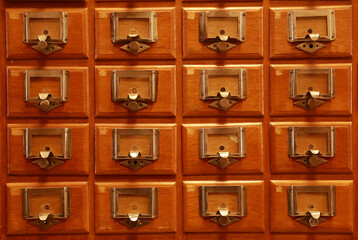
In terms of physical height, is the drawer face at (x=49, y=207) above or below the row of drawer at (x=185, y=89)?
below

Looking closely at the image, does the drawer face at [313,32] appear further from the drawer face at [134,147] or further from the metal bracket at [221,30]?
the drawer face at [134,147]

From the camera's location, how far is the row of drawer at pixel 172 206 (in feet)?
4.61

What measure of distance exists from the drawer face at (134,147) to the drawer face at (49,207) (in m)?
0.12

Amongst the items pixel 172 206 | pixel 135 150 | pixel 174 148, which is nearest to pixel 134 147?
pixel 135 150

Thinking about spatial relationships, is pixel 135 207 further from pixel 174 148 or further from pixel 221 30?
pixel 221 30

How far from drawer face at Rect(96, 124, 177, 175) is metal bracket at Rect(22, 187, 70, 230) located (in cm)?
17

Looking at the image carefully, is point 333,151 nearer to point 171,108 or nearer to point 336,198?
point 336,198

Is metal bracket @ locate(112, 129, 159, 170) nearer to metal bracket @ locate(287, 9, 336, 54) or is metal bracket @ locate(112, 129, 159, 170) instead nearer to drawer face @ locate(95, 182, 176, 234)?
drawer face @ locate(95, 182, 176, 234)

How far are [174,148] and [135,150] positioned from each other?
150 mm

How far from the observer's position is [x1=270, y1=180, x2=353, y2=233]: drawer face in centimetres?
141

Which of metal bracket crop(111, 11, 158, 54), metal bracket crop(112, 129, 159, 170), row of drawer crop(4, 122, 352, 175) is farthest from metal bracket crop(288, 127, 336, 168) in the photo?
metal bracket crop(111, 11, 158, 54)

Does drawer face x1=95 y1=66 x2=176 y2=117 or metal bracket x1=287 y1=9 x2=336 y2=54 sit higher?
metal bracket x1=287 y1=9 x2=336 y2=54

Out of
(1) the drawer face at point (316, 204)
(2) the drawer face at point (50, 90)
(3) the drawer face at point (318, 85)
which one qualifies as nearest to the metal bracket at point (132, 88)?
(2) the drawer face at point (50, 90)

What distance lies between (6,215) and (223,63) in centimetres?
102
